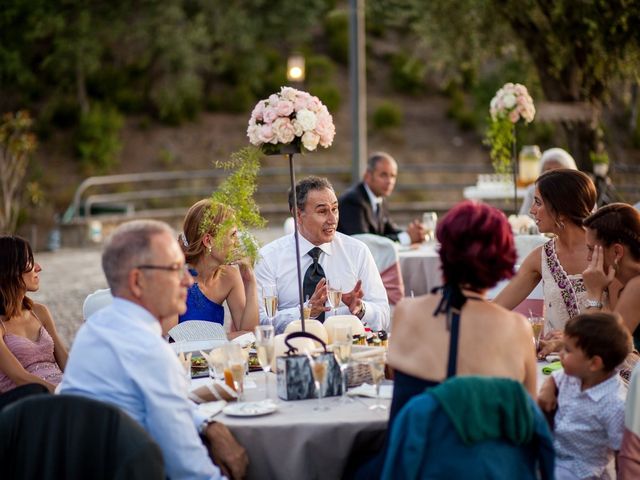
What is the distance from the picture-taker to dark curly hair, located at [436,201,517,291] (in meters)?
3.29

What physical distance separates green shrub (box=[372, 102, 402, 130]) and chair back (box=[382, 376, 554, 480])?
88.2 ft

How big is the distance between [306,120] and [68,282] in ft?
35.0

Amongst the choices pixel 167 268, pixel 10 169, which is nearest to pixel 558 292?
pixel 167 268

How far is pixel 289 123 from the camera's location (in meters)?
4.34

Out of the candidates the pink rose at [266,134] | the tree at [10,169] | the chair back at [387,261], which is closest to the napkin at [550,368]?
the pink rose at [266,134]

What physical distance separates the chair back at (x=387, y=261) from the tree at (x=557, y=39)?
14.6 feet

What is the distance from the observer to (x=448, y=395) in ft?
9.86

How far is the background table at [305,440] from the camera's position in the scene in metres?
3.50

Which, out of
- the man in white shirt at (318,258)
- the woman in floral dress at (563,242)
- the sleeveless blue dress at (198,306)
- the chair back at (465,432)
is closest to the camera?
the chair back at (465,432)

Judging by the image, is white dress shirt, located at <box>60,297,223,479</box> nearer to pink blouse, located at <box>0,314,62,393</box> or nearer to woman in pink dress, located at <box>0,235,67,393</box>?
woman in pink dress, located at <box>0,235,67,393</box>

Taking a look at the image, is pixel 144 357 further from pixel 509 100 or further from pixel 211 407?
pixel 509 100

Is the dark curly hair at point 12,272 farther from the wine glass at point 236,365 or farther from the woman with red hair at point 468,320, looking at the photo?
the woman with red hair at point 468,320

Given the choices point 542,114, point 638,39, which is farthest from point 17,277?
point 542,114

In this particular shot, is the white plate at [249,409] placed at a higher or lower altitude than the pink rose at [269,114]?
lower
